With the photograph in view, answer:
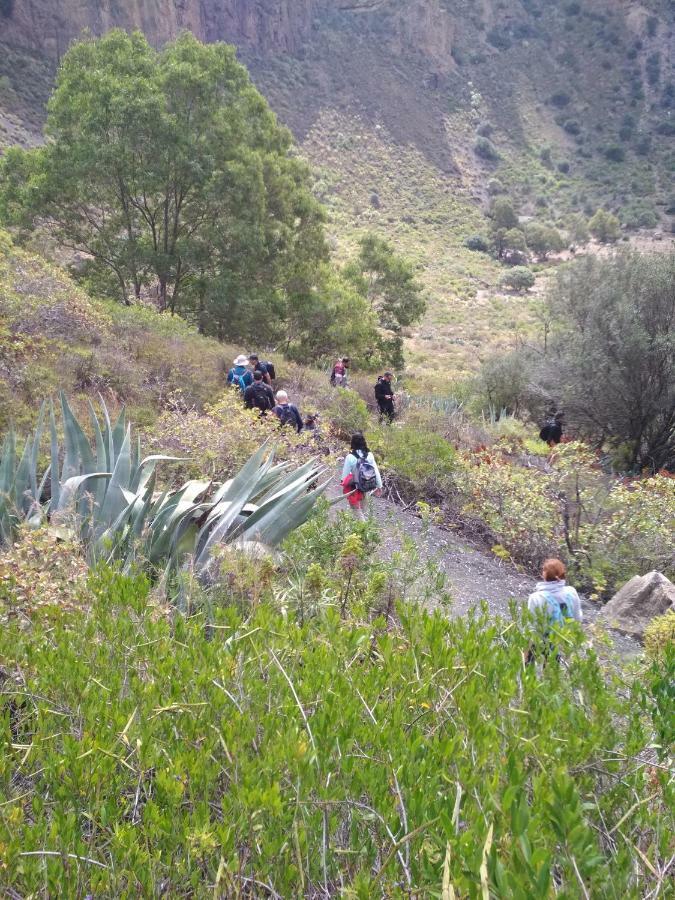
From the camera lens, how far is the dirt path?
5961 mm

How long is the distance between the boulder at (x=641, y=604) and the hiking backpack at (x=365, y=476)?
2.48 metres

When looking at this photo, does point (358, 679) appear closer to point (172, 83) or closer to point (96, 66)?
point (172, 83)

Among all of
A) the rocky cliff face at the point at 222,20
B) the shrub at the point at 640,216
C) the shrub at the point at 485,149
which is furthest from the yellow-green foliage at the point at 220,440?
the shrub at the point at 485,149

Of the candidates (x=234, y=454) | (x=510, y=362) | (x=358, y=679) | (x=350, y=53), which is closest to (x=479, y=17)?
(x=350, y=53)

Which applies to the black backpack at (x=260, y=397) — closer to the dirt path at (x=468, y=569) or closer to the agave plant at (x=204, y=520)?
the dirt path at (x=468, y=569)

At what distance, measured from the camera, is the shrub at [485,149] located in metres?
59.2

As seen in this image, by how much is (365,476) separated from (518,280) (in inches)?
1643

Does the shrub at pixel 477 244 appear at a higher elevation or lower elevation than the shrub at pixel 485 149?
lower

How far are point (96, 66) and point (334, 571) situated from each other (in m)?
16.2

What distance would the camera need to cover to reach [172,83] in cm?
1512

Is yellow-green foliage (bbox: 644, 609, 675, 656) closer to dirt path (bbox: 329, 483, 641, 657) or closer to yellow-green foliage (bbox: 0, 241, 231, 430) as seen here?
dirt path (bbox: 329, 483, 641, 657)

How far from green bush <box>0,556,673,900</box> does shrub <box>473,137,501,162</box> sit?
212 ft

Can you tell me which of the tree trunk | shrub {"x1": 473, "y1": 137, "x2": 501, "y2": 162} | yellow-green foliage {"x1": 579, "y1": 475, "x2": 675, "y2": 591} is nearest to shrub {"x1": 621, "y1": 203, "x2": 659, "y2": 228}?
shrub {"x1": 473, "y1": 137, "x2": 501, "y2": 162}

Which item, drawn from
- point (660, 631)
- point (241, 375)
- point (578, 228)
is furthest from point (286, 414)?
point (578, 228)
